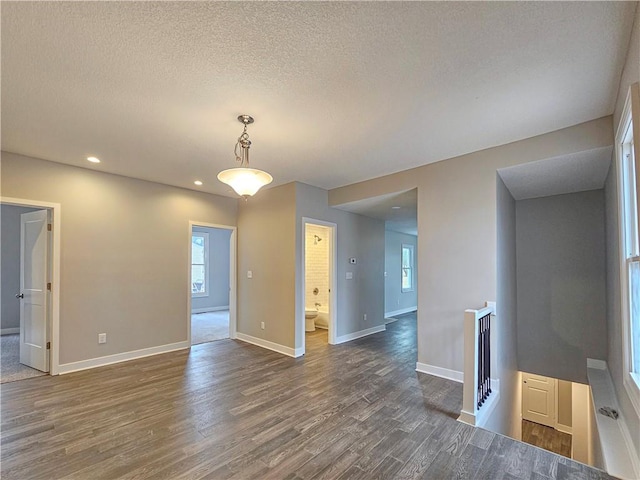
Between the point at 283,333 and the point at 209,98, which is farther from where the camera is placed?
the point at 283,333

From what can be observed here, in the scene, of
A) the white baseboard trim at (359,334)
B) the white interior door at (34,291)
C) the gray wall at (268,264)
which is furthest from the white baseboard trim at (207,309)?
Answer: the white baseboard trim at (359,334)

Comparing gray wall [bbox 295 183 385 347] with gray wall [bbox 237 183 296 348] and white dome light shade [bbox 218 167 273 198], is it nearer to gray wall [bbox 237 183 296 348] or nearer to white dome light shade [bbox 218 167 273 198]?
gray wall [bbox 237 183 296 348]

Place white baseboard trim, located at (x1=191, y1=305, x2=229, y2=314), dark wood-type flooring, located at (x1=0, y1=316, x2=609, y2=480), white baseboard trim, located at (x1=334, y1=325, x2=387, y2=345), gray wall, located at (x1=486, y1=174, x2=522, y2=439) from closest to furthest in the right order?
dark wood-type flooring, located at (x1=0, y1=316, x2=609, y2=480) → gray wall, located at (x1=486, y1=174, x2=522, y2=439) → white baseboard trim, located at (x1=334, y1=325, x2=387, y2=345) → white baseboard trim, located at (x1=191, y1=305, x2=229, y2=314)

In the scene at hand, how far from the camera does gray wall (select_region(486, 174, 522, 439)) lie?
342 cm

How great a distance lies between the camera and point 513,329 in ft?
14.4

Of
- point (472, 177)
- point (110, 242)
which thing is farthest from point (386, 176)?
point (110, 242)

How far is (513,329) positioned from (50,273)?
20.7 feet

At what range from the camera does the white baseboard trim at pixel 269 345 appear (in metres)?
4.52

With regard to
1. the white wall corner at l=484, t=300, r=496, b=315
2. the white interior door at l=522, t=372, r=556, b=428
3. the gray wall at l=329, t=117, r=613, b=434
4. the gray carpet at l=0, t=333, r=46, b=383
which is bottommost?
the white interior door at l=522, t=372, r=556, b=428

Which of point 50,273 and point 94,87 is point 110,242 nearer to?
point 50,273

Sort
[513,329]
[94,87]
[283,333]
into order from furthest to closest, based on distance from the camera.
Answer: [283,333] < [513,329] < [94,87]

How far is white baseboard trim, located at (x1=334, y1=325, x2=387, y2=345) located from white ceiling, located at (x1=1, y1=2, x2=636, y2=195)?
3.37 m

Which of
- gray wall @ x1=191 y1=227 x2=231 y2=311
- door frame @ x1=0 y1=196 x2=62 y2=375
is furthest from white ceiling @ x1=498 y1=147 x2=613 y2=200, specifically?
gray wall @ x1=191 y1=227 x2=231 y2=311

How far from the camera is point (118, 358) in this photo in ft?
13.8
